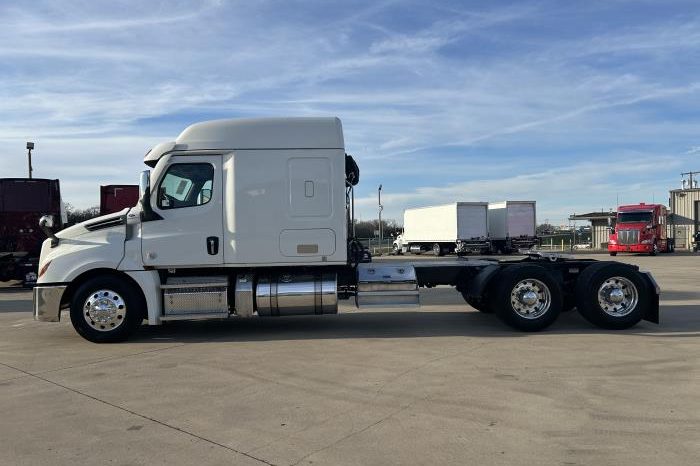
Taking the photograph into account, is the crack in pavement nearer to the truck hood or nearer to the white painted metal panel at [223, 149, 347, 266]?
the truck hood

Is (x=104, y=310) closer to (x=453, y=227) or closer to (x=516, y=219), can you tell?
(x=453, y=227)

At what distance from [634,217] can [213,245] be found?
1298 inches

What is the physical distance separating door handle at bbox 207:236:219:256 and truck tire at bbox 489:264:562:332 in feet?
14.9

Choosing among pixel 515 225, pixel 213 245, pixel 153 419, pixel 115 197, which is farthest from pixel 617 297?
pixel 515 225

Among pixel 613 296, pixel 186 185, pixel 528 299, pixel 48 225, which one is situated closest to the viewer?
pixel 48 225

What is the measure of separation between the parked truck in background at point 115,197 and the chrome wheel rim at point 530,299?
15.4 meters

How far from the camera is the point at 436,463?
13.1ft

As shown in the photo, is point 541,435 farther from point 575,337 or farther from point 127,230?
point 127,230

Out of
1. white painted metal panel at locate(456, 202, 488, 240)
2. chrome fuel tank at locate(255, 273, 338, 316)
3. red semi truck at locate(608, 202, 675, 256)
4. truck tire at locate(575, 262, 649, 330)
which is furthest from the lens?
white painted metal panel at locate(456, 202, 488, 240)

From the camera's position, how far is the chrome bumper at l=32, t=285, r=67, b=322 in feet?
27.3

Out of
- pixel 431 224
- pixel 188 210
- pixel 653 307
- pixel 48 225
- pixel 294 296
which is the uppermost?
pixel 431 224

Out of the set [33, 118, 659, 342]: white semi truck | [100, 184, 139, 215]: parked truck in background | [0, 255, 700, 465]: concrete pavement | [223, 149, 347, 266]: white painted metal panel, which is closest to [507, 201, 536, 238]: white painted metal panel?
[100, 184, 139, 215]: parked truck in background

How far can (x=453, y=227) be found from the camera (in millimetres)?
38125

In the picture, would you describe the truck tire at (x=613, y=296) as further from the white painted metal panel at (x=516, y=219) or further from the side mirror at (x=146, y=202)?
the white painted metal panel at (x=516, y=219)
